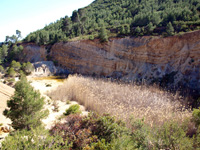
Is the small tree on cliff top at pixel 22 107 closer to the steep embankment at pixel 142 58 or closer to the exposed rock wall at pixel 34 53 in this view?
the steep embankment at pixel 142 58

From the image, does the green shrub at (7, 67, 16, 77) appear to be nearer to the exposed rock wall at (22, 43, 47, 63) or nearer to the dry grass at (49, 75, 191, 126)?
the exposed rock wall at (22, 43, 47, 63)

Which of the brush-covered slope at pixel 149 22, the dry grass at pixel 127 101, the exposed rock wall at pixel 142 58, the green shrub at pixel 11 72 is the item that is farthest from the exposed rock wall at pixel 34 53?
the dry grass at pixel 127 101

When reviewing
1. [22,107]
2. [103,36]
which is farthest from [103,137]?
[103,36]

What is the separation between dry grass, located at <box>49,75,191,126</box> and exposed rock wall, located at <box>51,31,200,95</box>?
23.0ft

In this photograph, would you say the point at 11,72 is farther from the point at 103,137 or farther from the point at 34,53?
the point at 103,137

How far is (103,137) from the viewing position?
5.02 meters

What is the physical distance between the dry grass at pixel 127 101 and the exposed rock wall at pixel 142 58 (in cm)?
702

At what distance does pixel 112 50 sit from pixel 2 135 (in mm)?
18462

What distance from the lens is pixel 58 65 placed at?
28.8 m

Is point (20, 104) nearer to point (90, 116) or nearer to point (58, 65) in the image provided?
point (90, 116)

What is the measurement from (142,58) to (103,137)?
16.3 m

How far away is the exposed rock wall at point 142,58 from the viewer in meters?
15.2

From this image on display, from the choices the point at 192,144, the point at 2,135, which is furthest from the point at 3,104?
the point at 192,144

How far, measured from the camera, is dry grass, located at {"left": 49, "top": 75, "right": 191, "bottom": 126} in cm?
636
